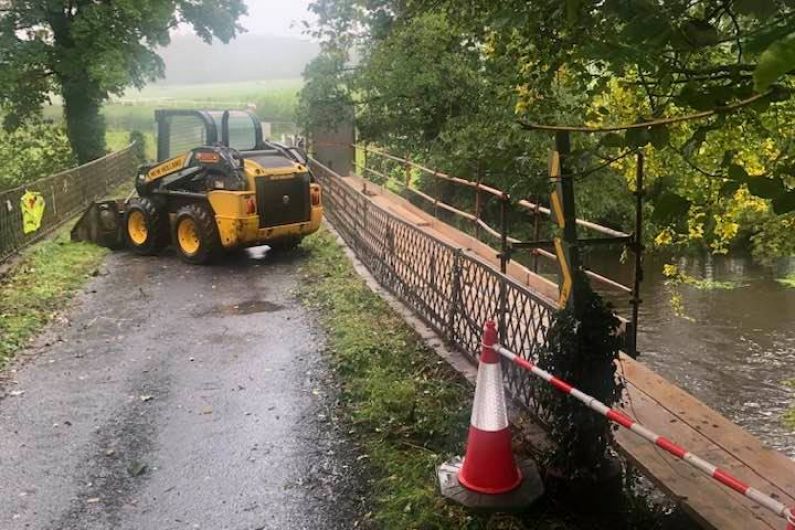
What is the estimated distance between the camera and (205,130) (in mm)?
13047

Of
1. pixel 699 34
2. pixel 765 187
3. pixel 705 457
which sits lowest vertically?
pixel 705 457

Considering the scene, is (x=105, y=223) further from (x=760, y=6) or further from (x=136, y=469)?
(x=760, y=6)

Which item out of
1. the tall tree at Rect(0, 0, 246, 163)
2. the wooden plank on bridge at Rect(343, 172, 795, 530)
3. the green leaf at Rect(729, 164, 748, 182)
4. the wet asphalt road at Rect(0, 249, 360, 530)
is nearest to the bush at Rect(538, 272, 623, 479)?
the wooden plank on bridge at Rect(343, 172, 795, 530)

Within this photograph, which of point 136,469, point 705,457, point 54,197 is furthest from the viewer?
point 54,197

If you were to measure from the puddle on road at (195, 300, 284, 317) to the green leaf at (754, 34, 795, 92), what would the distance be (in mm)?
8501

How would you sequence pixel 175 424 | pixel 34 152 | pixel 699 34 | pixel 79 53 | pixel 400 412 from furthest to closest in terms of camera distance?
1. pixel 34 152
2. pixel 79 53
3. pixel 175 424
4. pixel 400 412
5. pixel 699 34

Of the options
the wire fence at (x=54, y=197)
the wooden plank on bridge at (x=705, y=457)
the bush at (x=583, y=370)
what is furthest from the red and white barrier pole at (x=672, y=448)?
the wire fence at (x=54, y=197)

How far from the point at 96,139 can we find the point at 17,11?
15.3ft

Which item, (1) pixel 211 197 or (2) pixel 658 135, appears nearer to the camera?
(2) pixel 658 135

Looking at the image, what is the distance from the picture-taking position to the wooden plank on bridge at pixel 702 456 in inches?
146

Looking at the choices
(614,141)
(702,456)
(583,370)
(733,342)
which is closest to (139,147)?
(733,342)

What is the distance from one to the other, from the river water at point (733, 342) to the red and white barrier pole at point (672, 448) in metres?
5.25

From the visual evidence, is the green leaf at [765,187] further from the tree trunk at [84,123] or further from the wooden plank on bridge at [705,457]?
the tree trunk at [84,123]

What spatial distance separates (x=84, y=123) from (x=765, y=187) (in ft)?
83.4
